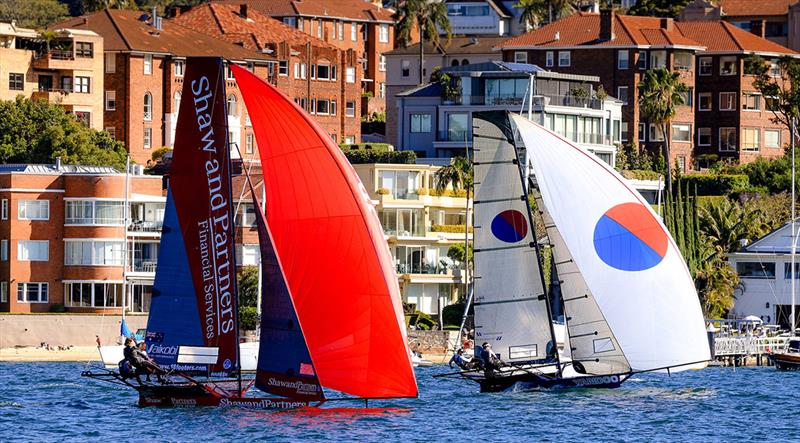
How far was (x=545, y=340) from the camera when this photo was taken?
52219 mm

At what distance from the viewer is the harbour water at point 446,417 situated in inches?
1705

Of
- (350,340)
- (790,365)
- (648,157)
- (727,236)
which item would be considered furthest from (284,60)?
(350,340)

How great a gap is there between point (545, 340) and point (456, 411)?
10.8 feet

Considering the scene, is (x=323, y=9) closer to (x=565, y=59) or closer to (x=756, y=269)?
(x=565, y=59)

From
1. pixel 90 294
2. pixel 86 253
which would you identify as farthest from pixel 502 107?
pixel 90 294

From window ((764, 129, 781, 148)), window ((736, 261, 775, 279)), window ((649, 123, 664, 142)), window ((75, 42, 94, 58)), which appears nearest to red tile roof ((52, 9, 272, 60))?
window ((75, 42, 94, 58))

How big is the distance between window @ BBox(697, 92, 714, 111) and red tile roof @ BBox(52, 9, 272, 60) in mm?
30411

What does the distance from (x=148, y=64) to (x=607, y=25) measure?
30.8 meters

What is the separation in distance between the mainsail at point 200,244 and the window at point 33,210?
41920 mm

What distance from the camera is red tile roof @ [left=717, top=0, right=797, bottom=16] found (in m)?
146

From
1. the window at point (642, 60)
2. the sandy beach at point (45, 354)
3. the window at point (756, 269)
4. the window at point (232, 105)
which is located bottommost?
the sandy beach at point (45, 354)

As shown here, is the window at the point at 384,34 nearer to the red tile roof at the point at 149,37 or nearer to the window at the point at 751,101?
the red tile roof at the point at 149,37

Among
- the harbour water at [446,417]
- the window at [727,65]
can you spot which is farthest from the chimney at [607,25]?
the harbour water at [446,417]

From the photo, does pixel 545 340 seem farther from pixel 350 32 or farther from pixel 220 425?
pixel 350 32
